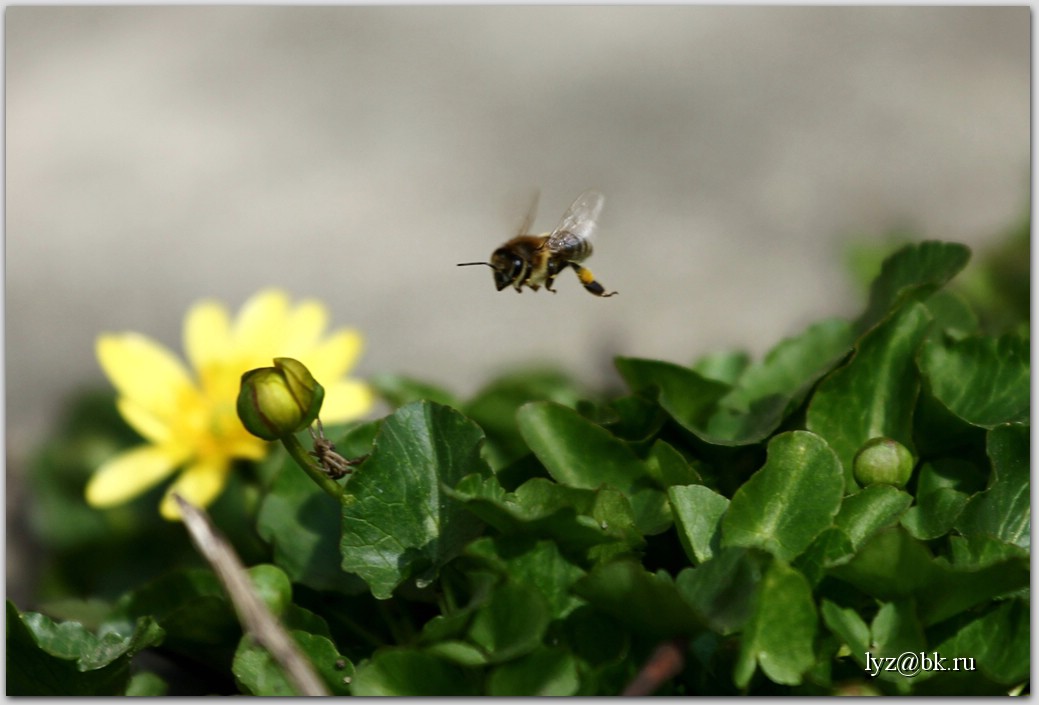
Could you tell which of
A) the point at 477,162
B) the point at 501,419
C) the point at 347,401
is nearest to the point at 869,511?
the point at 501,419

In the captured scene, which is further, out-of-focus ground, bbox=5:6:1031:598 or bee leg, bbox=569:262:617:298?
out-of-focus ground, bbox=5:6:1031:598

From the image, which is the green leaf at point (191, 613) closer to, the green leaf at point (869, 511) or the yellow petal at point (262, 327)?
the green leaf at point (869, 511)

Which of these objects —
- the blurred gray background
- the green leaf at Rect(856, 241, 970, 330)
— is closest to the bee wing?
the green leaf at Rect(856, 241, 970, 330)

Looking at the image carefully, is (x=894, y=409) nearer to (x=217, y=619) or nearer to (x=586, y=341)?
(x=217, y=619)

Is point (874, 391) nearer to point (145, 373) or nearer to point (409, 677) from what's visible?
point (409, 677)

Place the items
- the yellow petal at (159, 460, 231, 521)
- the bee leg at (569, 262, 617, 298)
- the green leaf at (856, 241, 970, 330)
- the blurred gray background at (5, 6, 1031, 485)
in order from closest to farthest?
the green leaf at (856, 241, 970, 330) → the bee leg at (569, 262, 617, 298) → the yellow petal at (159, 460, 231, 521) → the blurred gray background at (5, 6, 1031, 485)

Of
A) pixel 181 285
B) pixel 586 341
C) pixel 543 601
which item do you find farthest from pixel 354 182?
pixel 543 601

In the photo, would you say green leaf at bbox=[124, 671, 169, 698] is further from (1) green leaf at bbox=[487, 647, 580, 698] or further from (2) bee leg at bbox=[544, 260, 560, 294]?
(2) bee leg at bbox=[544, 260, 560, 294]

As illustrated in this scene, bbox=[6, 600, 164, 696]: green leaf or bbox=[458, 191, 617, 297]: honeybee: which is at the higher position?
bbox=[458, 191, 617, 297]: honeybee
